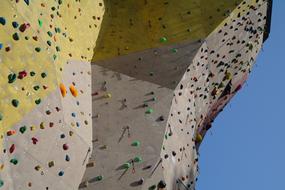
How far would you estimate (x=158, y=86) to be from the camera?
37.2ft

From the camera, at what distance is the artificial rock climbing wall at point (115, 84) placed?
28.2ft

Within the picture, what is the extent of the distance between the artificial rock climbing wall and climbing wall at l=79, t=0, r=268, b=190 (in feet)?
0.08

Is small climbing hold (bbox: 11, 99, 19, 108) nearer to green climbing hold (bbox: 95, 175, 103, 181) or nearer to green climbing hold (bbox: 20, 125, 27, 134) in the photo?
green climbing hold (bbox: 20, 125, 27, 134)

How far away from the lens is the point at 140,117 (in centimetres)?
1079

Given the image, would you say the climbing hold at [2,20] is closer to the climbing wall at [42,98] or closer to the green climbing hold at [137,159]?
the climbing wall at [42,98]

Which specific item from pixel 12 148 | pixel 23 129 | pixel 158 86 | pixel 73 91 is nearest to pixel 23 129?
pixel 23 129

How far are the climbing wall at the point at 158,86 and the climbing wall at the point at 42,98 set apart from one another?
0.52 m

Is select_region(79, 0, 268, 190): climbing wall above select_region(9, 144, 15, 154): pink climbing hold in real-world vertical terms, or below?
above

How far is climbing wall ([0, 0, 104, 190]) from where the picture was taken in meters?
8.27

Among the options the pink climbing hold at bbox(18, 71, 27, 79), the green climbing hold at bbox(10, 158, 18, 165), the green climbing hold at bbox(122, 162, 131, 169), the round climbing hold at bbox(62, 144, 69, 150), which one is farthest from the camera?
the green climbing hold at bbox(122, 162, 131, 169)

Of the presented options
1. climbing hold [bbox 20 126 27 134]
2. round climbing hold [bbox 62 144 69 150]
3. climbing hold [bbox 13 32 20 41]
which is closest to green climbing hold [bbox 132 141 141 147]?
round climbing hold [bbox 62 144 69 150]

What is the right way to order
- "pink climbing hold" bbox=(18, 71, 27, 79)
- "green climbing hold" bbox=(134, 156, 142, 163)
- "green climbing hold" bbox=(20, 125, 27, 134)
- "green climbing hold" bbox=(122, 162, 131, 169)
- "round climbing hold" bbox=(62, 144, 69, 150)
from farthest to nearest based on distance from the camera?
"green climbing hold" bbox=(134, 156, 142, 163), "green climbing hold" bbox=(122, 162, 131, 169), "round climbing hold" bbox=(62, 144, 69, 150), "pink climbing hold" bbox=(18, 71, 27, 79), "green climbing hold" bbox=(20, 125, 27, 134)

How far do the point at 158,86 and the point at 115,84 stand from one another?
3.31ft

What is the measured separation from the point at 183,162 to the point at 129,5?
4421mm
